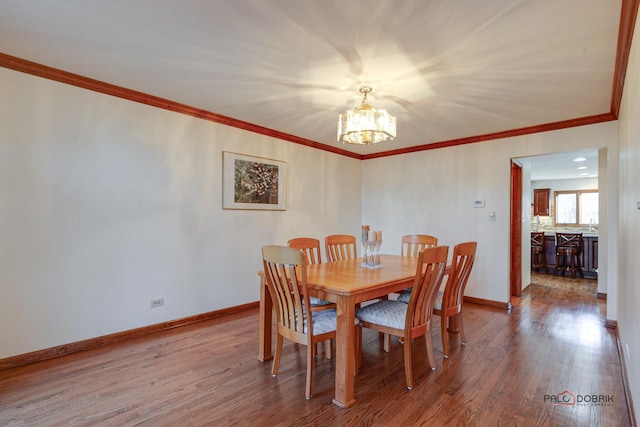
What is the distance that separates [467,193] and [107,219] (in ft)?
14.2

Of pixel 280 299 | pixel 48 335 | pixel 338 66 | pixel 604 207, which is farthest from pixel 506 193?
pixel 48 335

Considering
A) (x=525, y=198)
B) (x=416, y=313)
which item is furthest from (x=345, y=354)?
(x=525, y=198)

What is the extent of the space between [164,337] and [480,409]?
8.91 feet

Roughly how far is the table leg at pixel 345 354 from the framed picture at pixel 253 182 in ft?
7.43

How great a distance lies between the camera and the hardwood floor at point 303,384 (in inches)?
74.0

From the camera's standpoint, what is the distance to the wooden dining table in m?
2.00

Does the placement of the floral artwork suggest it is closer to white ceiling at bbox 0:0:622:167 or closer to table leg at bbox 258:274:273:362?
white ceiling at bbox 0:0:622:167

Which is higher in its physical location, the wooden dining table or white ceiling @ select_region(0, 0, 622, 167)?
white ceiling @ select_region(0, 0, 622, 167)

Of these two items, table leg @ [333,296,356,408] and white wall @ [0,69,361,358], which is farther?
white wall @ [0,69,361,358]

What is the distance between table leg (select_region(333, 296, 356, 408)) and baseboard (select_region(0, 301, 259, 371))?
2067 mm

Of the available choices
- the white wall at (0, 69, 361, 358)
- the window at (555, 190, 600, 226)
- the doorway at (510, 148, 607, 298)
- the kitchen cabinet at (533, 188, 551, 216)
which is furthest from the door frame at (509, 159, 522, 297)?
the kitchen cabinet at (533, 188, 551, 216)

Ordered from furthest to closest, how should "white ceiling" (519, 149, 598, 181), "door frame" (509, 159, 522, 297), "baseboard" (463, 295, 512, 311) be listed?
1. "white ceiling" (519, 149, 598, 181)
2. "door frame" (509, 159, 522, 297)
3. "baseboard" (463, 295, 512, 311)

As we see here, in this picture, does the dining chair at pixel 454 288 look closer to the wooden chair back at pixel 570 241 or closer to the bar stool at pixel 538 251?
the wooden chair back at pixel 570 241

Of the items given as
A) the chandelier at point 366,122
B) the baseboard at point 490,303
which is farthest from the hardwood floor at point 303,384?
the chandelier at point 366,122
